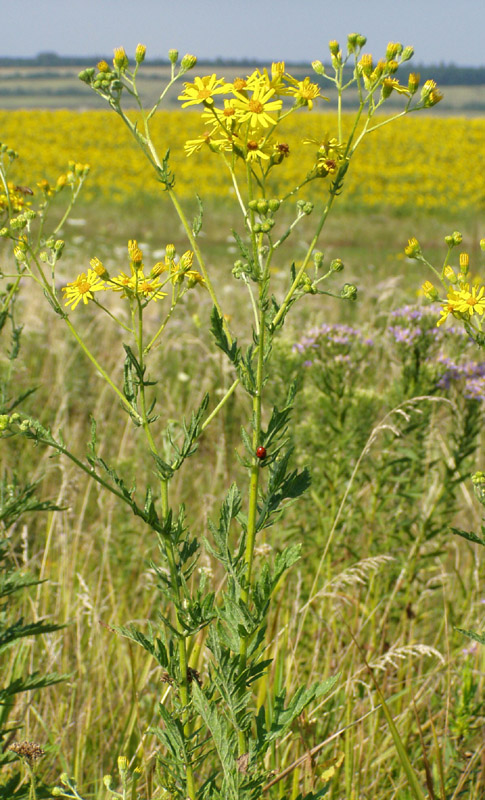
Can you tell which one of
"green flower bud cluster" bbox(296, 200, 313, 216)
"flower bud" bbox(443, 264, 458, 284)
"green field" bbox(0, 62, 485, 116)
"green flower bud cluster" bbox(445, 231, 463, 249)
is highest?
"green field" bbox(0, 62, 485, 116)

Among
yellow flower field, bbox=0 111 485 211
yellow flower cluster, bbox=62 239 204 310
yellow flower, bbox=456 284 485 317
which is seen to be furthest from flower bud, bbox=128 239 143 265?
yellow flower field, bbox=0 111 485 211

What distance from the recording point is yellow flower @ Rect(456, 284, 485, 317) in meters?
1.38

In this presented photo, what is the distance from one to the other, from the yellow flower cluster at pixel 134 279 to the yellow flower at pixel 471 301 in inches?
19.2

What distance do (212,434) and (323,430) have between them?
1.32 metres

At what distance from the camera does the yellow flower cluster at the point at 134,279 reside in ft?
4.12

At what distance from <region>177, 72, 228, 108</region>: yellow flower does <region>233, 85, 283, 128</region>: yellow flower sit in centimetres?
5

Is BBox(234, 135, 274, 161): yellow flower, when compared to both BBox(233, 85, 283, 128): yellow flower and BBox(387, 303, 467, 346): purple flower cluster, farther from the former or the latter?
BBox(387, 303, 467, 346): purple flower cluster

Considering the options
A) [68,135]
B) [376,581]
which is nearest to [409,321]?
[376,581]

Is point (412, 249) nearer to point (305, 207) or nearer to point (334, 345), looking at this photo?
point (305, 207)

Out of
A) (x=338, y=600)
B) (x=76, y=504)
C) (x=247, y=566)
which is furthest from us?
(x=76, y=504)

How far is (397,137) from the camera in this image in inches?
1006

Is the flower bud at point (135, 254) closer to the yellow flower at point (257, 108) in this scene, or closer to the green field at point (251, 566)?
the green field at point (251, 566)

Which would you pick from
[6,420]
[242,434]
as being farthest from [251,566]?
[6,420]

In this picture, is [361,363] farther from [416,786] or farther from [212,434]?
[416,786]
